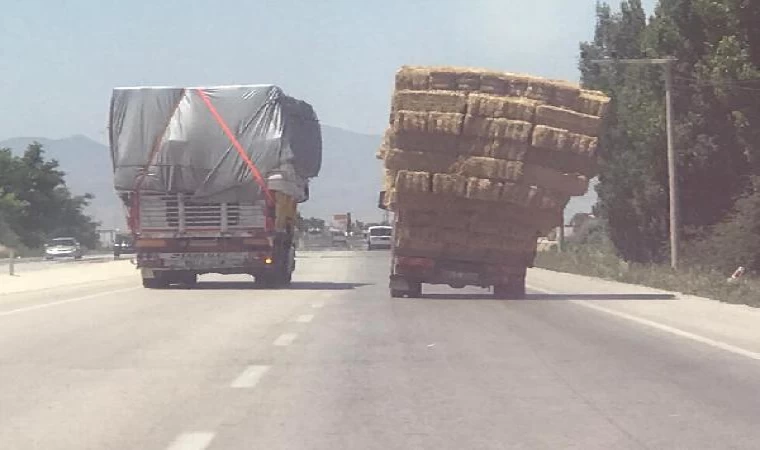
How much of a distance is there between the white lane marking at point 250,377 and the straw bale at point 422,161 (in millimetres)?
11884

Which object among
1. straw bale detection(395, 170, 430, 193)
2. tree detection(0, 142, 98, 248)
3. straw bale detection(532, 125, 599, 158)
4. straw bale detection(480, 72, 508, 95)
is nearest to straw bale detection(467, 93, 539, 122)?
straw bale detection(480, 72, 508, 95)

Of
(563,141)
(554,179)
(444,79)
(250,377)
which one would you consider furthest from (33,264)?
(250,377)

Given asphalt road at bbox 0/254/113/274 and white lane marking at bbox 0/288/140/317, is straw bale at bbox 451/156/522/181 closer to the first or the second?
white lane marking at bbox 0/288/140/317

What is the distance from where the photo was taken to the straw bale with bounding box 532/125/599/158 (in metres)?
24.7

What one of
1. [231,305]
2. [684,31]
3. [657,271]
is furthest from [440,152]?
[684,31]

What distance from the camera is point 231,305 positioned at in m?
24.5

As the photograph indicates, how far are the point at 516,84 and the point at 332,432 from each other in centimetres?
1638

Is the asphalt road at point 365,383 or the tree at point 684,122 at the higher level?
the tree at point 684,122

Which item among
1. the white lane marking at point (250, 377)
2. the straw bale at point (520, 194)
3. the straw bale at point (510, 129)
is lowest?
the white lane marking at point (250, 377)

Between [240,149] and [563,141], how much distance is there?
7930 millimetres

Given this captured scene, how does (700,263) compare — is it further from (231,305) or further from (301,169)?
(231,305)

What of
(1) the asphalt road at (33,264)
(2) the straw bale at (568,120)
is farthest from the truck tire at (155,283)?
(1) the asphalt road at (33,264)

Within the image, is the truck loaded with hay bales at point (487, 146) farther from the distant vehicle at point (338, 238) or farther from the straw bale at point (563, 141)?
the distant vehicle at point (338, 238)

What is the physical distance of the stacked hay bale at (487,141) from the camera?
24.7m
